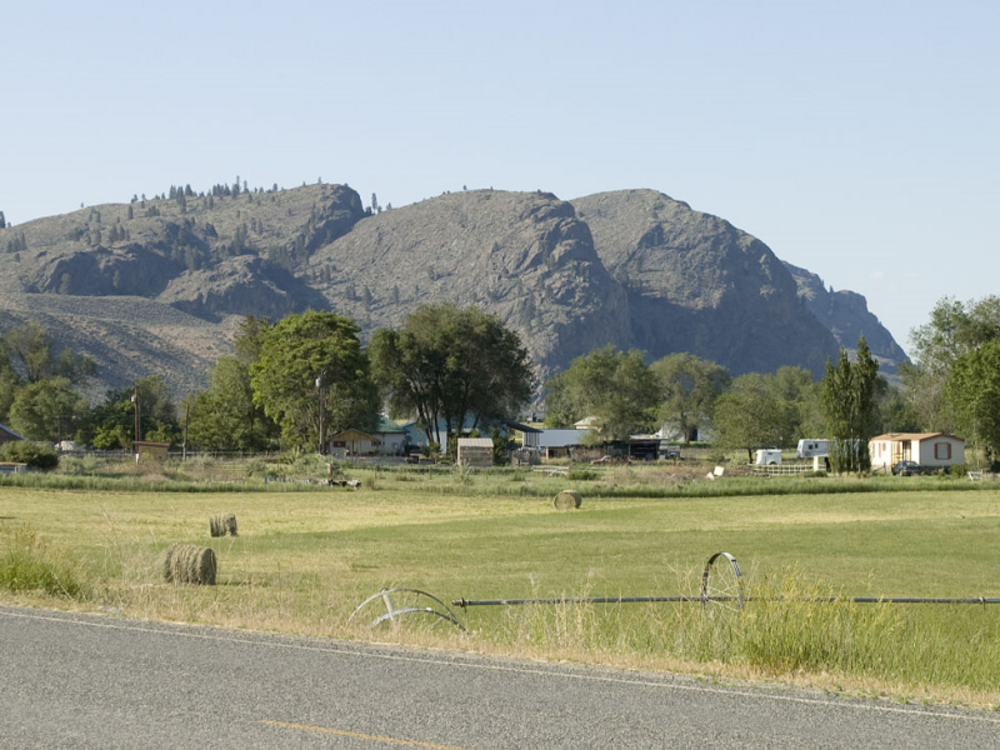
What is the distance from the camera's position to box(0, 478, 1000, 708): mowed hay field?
1206 cm

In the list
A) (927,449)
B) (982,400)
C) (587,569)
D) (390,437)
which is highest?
(982,400)

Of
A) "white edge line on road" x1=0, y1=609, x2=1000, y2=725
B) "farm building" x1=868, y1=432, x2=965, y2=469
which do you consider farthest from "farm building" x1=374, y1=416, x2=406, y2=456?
"white edge line on road" x1=0, y1=609, x2=1000, y2=725

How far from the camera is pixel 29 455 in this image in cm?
7206

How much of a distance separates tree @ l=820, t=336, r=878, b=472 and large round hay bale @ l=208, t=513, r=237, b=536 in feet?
174

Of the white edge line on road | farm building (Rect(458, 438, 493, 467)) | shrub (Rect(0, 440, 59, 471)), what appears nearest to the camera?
the white edge line on road

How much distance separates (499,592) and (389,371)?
311ft

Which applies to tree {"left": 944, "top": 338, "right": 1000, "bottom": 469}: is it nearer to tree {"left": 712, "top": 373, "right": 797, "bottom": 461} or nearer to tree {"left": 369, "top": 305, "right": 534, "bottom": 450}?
tree {"left": 712, "top": 373, "right": 797, "bottom": 461}

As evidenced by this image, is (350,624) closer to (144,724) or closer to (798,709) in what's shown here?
(144,724)

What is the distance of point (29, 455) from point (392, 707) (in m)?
68.8

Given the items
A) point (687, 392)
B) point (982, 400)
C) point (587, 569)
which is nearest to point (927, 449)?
point (982, 400)

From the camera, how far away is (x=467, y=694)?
1005 centimetres

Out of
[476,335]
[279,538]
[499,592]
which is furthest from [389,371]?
[499,592]

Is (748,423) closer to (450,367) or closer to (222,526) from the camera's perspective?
(450,367)

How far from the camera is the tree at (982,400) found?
82.7m
